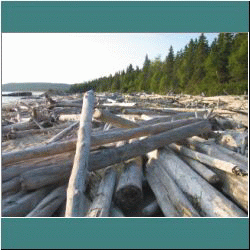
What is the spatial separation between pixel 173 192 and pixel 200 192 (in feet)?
1.03

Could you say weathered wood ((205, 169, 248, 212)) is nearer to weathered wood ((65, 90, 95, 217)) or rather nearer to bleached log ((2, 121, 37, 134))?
weathered wood ((65, 90, 95, 217))

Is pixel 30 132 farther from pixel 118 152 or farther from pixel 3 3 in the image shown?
pixel 3 3

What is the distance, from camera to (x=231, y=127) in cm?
680

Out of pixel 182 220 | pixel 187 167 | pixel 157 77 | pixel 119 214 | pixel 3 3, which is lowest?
pixel 119 214

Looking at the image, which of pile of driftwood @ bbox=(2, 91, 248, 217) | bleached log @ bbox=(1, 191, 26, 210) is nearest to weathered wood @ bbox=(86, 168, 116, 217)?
pile of driftwood @ bbox=(2, 91, 248, 217)

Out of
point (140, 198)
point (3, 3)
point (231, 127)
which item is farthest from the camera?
point (231, 127)

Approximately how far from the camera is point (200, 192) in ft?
9.57

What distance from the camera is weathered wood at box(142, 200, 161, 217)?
299 cm

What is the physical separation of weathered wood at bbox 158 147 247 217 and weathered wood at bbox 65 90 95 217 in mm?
1274

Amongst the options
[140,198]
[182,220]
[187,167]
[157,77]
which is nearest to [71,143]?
[140,198]

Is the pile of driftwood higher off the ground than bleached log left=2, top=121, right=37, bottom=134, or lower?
lower

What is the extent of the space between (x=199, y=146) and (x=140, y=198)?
173 cm

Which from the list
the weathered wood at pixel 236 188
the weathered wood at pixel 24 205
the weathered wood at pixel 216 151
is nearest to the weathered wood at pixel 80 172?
the weathered wood at pixel 24 205

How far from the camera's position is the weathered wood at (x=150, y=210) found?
2.99m
